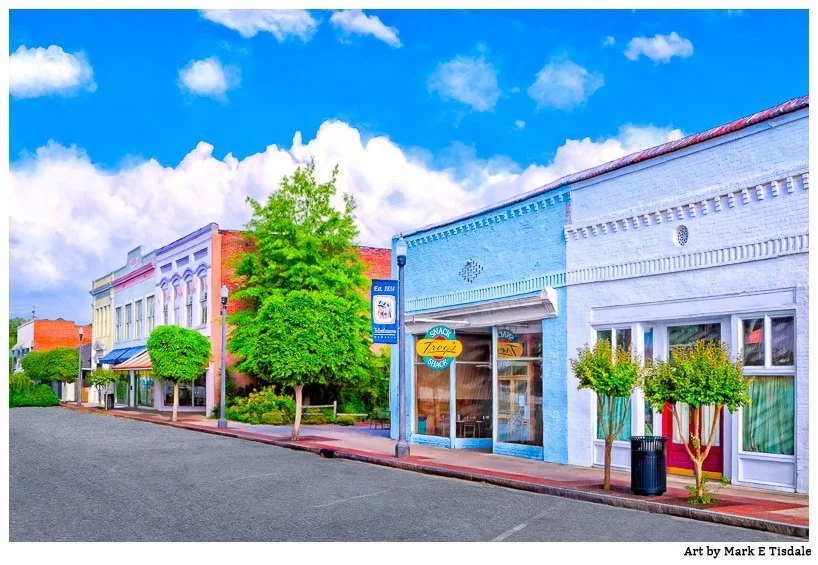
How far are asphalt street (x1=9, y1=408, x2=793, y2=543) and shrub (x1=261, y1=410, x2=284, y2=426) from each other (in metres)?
13.2

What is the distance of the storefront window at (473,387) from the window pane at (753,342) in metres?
8.57

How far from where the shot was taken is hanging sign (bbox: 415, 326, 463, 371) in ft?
70.9

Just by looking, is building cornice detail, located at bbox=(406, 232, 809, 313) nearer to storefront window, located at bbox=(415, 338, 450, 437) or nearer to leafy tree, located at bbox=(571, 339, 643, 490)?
storefront window, located at bbox=(415, 338, 450, 437)

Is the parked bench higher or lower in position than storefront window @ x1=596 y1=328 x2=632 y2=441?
lower

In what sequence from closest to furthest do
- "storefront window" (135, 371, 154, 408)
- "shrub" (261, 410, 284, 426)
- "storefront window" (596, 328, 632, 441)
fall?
"storefront window" (596, 328, 632, 441) → "shrub" (261, 410, 284, 426) → "storefront window" (135, 371, 154, 408)

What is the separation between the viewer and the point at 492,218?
72.9 ft

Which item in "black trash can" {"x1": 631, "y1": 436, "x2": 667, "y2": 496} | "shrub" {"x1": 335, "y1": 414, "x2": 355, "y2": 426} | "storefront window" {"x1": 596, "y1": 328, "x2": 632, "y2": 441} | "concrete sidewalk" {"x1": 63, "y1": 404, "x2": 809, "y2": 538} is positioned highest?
"storefront window" {"x1": 596, "y1": 328, "x2": 632, "y2": 441}

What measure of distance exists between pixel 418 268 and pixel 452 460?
22.2 ft

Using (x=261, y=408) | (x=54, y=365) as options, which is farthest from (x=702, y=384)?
(x=54, y=365)

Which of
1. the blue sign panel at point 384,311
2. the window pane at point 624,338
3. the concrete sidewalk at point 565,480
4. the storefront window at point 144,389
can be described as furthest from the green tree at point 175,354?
the window pane at point 624,338

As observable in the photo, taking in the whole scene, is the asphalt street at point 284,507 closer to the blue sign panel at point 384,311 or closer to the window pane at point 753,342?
the blue sign panel at point 384,311

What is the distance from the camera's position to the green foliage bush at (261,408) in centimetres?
3566

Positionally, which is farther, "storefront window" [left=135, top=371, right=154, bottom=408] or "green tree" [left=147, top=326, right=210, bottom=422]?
"storefront window" [left=135, top=371, right=154, bottom=408]

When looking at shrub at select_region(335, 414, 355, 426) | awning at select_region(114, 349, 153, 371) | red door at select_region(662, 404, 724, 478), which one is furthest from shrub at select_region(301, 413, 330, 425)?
red door at select_region(662, 404, 724, 478)
